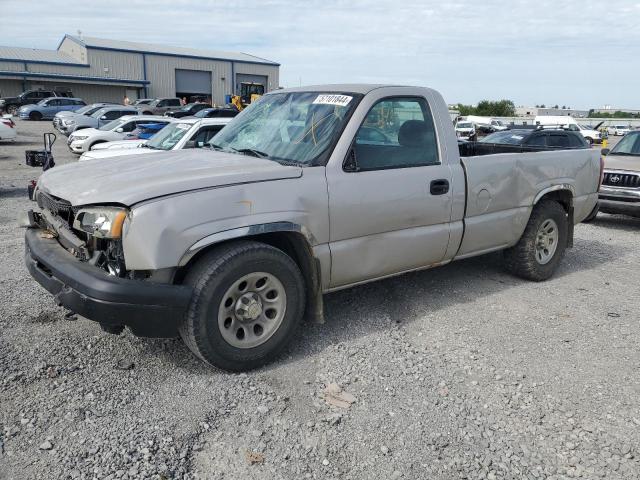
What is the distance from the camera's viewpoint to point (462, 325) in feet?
14.5

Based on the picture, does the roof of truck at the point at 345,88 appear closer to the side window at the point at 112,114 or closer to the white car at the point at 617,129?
the side window at the point at 112,114

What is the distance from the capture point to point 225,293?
3.27 metres

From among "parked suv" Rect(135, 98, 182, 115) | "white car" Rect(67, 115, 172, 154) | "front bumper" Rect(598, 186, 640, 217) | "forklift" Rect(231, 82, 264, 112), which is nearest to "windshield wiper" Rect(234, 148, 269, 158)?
"front bumper" Rect(598, 186, 640, 217)

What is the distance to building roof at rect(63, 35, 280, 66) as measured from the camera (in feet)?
173

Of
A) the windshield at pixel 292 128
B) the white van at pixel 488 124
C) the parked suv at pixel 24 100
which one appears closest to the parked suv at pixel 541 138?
the windshield at pixel 292 128

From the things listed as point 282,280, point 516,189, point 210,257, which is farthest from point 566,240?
point 210,257

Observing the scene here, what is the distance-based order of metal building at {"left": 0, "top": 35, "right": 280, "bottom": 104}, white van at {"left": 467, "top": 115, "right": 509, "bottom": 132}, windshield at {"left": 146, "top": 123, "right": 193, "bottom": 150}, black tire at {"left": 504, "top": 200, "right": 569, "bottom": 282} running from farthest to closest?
metal building at {"left": 0, "top": 35, "right": 280, "bottom": 104} → white van at {"left": 467, "top": 115, "right": 509, "bottom": 132} → windshield at {"left": 146, "top": 123, "right": 193, "bottom": 150} → black tire at {"left": 504, "top": 200, "right": 569, "bottom": 282}

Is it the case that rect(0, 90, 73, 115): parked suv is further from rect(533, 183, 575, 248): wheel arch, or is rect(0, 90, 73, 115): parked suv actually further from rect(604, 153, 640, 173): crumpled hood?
rect(533, 183, 575, 248): wheel arch

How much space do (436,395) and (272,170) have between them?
178 centimetres

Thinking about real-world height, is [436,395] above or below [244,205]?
below

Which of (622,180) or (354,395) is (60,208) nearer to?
(354,395)

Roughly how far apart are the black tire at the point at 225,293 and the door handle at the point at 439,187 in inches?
55.0

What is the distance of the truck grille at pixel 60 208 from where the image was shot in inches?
136

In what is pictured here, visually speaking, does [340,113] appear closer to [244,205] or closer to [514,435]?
[244,205]
